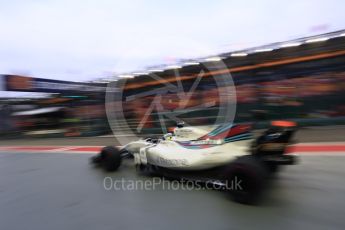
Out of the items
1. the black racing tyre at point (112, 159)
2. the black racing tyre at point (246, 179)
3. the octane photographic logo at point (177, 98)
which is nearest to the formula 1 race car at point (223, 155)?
the black racing tyre at point (246, 179)

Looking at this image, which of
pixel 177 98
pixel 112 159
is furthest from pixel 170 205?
pixel 177 98

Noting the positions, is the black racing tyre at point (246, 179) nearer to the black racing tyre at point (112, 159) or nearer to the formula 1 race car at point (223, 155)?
the formula 1 race car at point (223, 155)

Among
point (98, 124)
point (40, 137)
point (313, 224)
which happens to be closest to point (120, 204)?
point (313, 224)

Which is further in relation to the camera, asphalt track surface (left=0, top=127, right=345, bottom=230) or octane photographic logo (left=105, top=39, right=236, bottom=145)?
octane photographic logo (left=105, top=39, right=236, bottom=145)

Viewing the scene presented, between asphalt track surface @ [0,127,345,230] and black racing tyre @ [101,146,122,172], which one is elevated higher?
black racing tyre @ [101,146,122,172]

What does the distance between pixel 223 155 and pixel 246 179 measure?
0.49m

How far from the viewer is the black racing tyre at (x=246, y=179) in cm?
294

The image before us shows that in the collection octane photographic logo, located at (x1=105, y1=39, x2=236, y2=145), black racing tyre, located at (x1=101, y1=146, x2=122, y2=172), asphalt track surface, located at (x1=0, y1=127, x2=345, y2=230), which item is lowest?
asphalt track surface, located at (x1=0, y1=127, x2=345, y2=230)

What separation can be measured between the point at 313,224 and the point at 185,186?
1.62 metres

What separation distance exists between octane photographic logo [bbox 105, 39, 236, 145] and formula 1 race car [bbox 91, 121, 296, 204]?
4851 mm

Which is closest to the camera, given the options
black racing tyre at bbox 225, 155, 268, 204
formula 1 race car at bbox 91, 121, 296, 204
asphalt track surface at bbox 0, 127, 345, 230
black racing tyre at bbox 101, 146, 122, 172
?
asphalt track surface at bbox 0, 127, 345, 230

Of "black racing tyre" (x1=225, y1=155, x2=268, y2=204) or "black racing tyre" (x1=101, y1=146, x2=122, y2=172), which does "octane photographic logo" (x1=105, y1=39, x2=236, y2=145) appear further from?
"black racing tyre" (x1=225, y1=155, x2=268, y2=204)

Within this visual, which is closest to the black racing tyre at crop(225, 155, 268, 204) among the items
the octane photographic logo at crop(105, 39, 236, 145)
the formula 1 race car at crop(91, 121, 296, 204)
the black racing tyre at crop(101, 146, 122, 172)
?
the formula 1 race car at crop(91, 121, 296, 204)

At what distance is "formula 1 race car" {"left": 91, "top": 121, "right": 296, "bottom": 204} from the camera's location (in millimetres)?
3049
